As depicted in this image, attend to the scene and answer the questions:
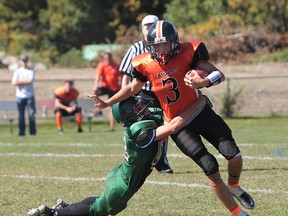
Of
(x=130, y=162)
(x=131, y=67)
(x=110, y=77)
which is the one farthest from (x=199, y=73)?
(x=110, y=77)

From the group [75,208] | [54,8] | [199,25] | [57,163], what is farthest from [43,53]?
[75,208]

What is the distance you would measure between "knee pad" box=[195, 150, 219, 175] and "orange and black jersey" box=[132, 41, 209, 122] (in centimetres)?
44

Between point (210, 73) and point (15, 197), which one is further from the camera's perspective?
point (15, 197)

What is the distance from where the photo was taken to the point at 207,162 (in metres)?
6.02

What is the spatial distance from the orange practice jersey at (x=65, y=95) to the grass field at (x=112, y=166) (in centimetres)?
Result: 306

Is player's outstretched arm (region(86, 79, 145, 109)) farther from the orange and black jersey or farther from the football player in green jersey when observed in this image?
the football player in green jersey

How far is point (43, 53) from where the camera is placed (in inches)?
1433

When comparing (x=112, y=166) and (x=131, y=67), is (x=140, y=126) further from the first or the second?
(x=112, y=166)

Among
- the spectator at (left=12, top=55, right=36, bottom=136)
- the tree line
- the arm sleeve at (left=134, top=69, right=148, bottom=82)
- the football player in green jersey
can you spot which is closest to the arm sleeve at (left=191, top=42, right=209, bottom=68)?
the arm sleeve at (left=134, top=69, right=148, bottom=82)

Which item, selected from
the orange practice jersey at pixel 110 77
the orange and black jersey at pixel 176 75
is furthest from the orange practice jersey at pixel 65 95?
the orange and black jersey at pixel 176 75

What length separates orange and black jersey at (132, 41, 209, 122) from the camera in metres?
6.28

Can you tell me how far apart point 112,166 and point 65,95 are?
24.8ft

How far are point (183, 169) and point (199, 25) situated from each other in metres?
23.5

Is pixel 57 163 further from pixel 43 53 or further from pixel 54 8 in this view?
pixel 54 8
